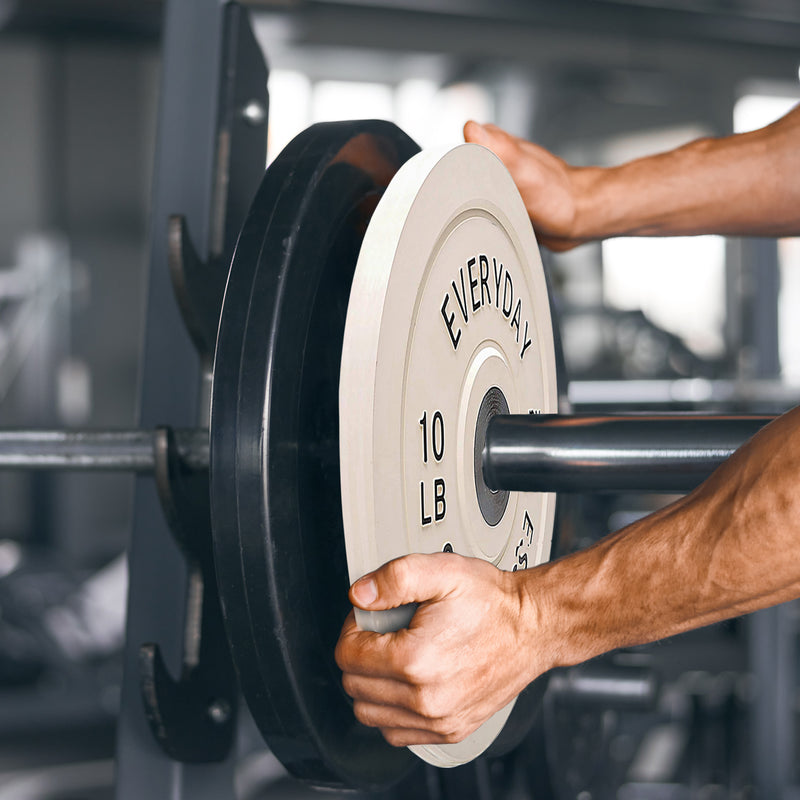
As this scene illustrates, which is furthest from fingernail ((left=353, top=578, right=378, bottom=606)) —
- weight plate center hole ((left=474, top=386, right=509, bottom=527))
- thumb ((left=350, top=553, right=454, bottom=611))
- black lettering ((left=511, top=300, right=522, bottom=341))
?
black lettering ((left=511, top=300, right=522, bottom=341))

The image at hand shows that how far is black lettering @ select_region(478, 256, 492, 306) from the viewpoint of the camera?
584 mm

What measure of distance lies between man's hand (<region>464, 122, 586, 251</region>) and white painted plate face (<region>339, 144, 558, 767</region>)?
8 centimetres

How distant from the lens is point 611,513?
218 cm

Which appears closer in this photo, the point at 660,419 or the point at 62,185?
the point at 660,419

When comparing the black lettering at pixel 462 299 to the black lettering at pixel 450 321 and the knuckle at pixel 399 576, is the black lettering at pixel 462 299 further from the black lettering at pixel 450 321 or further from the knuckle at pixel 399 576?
the knuckle at pixel 399 576

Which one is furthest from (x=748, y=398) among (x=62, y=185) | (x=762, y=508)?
(x=62, y=185)

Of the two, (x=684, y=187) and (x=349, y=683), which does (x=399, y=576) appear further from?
(x=684, y=187)

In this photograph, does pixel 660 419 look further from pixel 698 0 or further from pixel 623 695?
pixel 698 0

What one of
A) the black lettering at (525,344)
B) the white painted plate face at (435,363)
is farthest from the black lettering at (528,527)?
the black lettering at (525,344)

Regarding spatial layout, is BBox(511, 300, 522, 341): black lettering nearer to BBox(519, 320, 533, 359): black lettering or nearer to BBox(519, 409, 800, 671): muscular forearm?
BBox(519, 320, 533, 359): black lettering

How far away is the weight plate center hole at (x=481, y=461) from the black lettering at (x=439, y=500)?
6 centimetres

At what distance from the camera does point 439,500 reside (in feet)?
1.71

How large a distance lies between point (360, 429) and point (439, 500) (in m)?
0.11

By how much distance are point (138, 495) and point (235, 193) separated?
0.24m
